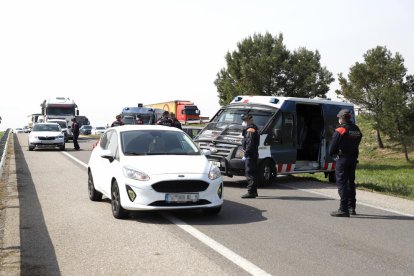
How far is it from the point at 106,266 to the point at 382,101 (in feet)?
125

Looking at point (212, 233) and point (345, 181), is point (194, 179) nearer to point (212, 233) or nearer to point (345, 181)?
point (212, 233)

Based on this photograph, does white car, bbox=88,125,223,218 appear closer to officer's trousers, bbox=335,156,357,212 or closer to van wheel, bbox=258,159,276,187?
officer's trousers, bbox=335,156,357,212

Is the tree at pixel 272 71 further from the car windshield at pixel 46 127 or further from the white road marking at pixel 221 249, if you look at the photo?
the white road marking at pixel 221 249

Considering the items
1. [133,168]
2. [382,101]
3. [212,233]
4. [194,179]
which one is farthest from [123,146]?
[382,101]

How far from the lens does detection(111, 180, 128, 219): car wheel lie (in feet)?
26.8

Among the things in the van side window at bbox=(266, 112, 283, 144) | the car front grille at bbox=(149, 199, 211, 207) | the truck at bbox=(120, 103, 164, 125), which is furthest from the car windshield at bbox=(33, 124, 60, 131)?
the car front grille at bbox=(149, 199, 211, 207)

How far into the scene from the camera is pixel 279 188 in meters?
12.9

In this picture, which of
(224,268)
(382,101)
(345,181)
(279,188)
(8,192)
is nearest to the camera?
(224,268)

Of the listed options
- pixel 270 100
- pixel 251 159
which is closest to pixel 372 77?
pixel 270 100

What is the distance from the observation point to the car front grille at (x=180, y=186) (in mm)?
7883

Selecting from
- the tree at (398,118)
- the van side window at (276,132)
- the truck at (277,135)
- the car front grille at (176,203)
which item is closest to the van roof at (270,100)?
the truck at (277,135)

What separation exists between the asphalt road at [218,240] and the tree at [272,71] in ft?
127

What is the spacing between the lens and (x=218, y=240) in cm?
676

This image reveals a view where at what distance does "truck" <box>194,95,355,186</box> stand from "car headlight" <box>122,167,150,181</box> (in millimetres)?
4904
